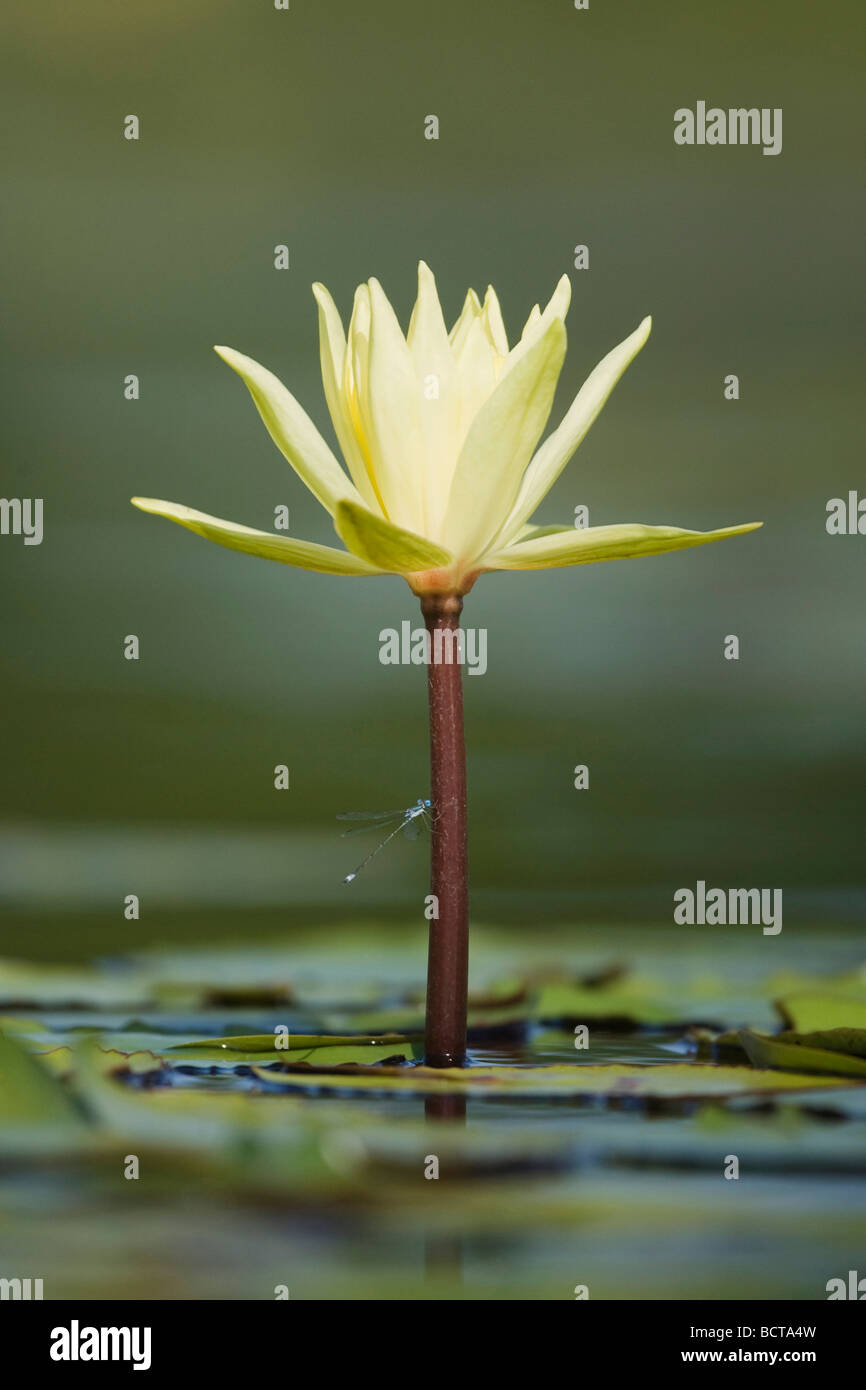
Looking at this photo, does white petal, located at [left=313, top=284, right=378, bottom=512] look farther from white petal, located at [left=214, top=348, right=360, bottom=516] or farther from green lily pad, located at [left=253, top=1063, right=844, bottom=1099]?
green lily pad, located at [left=253, top=1063, right=844, bottom=1099]

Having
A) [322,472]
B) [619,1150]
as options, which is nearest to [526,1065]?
[619,1150]

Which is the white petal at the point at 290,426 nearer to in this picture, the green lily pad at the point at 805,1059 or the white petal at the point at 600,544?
the white petal at the point at 600,544

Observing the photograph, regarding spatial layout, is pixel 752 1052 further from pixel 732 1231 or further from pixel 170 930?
pixel 170 930

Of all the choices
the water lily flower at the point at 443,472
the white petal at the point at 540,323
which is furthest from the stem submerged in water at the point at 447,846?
the white petal at the point at 540,323

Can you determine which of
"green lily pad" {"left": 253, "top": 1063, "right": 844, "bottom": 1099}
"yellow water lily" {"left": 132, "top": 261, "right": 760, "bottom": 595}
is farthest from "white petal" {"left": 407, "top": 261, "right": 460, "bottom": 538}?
"green lily pad" {"left": 253, "top": 1063, "right": 844, "bottom": 1099}

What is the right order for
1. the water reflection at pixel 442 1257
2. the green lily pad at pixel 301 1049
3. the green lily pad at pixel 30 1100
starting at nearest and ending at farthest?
the water reflection at pixel 442 1257 < the green lily pad at pixel 30 1100 < the green lily pad at pixel 301 1049

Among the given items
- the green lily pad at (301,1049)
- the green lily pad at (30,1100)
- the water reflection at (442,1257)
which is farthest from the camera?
the green lily pad at (301,1049)

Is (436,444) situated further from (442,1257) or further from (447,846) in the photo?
(442,1257)

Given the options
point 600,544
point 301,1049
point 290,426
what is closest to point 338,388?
point 290,426
